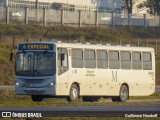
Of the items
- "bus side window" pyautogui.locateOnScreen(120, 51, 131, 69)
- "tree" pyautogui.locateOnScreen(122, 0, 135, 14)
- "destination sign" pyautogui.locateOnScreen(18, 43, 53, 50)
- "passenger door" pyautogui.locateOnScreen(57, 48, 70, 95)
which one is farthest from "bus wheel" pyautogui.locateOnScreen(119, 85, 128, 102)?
"tree" pyautogui.locateOnScreen(122, 0, 135, 14)

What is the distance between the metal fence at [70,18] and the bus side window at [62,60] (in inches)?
1365

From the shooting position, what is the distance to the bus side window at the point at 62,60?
35116mm

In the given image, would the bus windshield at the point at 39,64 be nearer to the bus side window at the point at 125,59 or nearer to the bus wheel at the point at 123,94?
the bus wheel at the point at 123,94

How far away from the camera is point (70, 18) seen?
7619cm

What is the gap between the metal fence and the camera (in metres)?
71.1

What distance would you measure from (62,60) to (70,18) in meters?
41.1

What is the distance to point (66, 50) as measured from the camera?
35.6 metres

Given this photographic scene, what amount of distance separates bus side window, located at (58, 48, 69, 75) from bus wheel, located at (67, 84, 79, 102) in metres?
0.97

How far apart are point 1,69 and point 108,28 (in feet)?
97.3

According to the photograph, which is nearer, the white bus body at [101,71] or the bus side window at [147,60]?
the white bus body at [101,71]

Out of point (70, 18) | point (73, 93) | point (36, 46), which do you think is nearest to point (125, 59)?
point (73, 93)

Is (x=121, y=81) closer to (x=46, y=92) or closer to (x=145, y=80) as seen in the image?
(x=145, y=80)

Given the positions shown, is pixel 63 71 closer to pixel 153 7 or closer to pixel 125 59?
pixel 125 59

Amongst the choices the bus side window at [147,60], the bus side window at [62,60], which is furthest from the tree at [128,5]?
the bus side window at [62,60]
